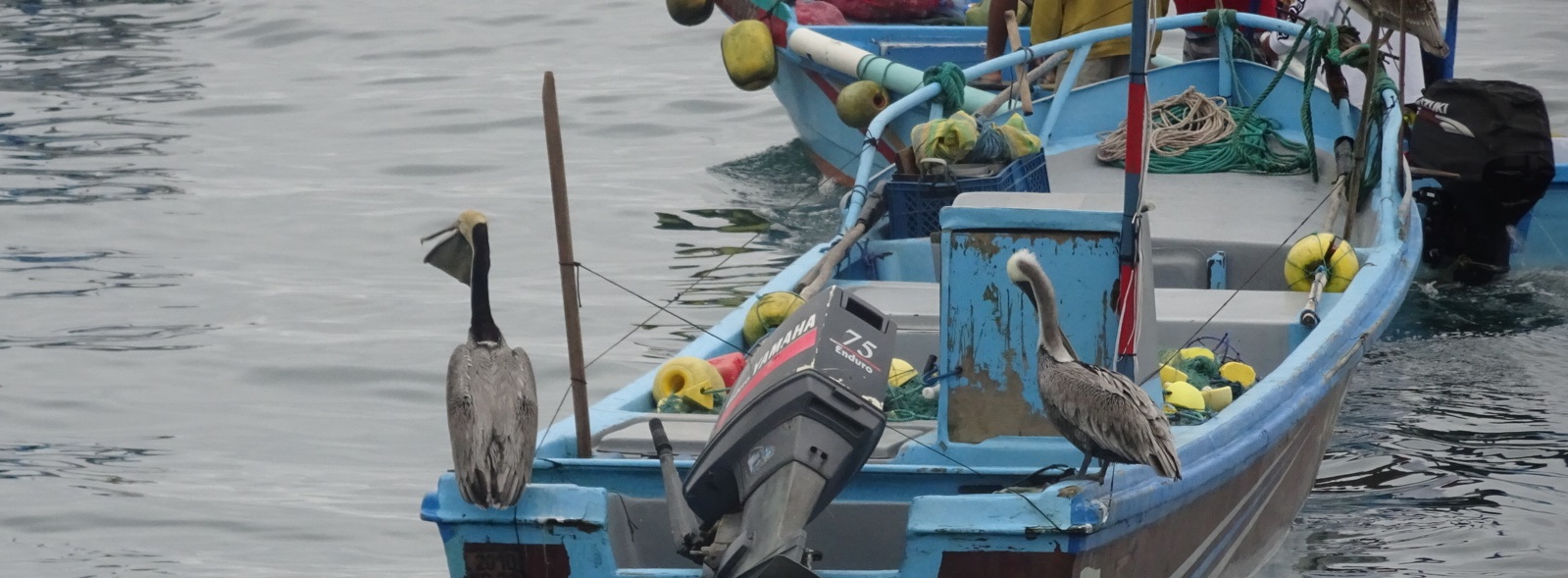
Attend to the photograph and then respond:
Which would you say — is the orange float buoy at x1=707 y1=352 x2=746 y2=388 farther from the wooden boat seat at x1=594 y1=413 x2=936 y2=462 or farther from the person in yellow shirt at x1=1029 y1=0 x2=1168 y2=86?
the person in yellow shirt at x1=1029 y1=0 x2=1168 y2=86

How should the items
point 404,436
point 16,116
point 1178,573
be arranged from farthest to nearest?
point 16,116 < point 404,436 < point 1178,573

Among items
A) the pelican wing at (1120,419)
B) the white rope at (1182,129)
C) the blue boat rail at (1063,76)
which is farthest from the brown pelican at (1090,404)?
the white rope at (1182,129)

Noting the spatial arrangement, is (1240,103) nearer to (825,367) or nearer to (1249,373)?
(1249,373)

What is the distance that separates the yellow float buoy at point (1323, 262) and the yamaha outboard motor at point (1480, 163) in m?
2.49

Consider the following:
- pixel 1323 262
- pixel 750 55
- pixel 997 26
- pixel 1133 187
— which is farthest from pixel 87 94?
pixel 1133 187

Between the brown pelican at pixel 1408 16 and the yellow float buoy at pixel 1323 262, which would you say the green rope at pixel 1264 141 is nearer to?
the brown pelican at pixel 1408 16

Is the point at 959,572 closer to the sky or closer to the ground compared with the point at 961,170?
closer to the ground

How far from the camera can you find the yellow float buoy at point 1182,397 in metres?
5.48

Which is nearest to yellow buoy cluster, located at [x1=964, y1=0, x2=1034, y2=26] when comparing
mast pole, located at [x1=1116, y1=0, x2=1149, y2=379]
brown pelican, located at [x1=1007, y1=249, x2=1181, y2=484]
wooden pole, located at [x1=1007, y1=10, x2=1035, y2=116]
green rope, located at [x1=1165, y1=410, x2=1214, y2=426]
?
wooden pole, located at [x1=1007, y1=10, x2=1035, y2=116]

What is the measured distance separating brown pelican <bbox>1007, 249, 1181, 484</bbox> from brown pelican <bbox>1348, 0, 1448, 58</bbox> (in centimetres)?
421

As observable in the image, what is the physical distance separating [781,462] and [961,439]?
0.97 meters

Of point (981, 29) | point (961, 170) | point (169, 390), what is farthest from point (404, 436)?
point (981, 29)

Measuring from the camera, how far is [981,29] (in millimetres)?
12086

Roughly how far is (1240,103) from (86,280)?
25.6 ft
